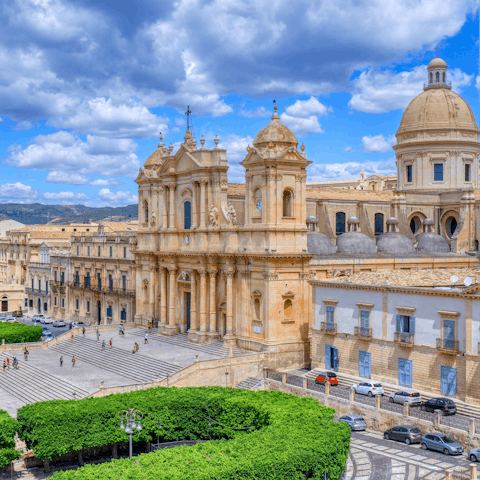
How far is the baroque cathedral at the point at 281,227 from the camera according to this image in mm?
45969

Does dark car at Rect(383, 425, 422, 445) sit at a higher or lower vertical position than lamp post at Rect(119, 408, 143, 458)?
lower

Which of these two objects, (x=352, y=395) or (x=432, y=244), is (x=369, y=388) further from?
(x=432, y=244)

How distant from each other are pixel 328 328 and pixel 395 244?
1769cm

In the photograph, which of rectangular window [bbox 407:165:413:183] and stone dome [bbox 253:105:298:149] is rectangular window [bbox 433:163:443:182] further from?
stone dome [bbox 253:105:298:149]

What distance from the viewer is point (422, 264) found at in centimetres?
5422

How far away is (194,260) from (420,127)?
30.7 meters

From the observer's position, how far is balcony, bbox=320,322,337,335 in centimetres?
4231

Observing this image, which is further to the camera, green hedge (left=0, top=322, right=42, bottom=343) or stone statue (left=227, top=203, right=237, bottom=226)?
green hedge (left=0, top=322, right=42, bottom=343)

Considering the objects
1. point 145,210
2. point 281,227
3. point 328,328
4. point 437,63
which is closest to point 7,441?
point 328,328

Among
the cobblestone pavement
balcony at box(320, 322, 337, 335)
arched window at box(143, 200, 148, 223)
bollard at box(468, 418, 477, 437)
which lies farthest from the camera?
arched window at box(143, 200, 148, 223)

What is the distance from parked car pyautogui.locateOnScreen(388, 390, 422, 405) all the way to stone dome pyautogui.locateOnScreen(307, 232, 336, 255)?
17.2 m

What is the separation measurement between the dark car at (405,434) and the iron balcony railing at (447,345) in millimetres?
5040

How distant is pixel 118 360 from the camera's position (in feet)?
155

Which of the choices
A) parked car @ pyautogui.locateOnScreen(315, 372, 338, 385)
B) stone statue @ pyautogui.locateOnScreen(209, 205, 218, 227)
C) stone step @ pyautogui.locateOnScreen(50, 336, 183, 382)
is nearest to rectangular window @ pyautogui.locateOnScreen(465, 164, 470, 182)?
stone statue @ pyautogui.locateOnScreen(209, 205, 218, 227)
